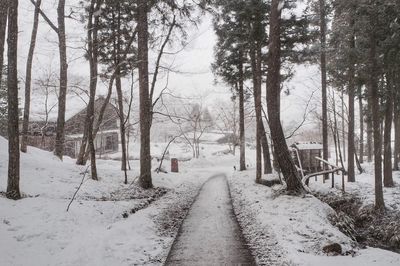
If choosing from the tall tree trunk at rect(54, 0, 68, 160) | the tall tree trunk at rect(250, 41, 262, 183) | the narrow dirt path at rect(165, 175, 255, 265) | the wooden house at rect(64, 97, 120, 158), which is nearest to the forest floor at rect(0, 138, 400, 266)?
the narrow dirt path at rect(165, 175, 255, 265)

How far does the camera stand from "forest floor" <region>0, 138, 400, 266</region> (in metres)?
6.26

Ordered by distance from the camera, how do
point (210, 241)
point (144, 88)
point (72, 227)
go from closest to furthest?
point (210, 241)
point (72, 227)
point (144, 88)

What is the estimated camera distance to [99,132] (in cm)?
3556

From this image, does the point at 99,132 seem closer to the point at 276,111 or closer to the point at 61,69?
the point at 61,69

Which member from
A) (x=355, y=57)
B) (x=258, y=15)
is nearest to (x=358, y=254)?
(x=355, y=57)

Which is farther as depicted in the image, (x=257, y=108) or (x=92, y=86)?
(x=257, y=108)

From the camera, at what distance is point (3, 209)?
7605 millimetres

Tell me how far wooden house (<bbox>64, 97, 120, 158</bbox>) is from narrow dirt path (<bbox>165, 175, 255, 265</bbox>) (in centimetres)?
1742

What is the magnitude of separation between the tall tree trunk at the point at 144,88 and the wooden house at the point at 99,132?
40.4ft

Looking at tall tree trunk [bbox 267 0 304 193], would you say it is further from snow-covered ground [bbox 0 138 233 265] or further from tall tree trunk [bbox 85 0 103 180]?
tall tree trunk [bbox 85 0 103 180]

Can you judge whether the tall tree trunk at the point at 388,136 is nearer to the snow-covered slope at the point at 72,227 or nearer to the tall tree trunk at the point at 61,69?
the snow-covered slope at the point at 72,227

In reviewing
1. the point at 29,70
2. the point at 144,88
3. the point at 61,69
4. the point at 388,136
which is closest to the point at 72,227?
the point at 144,88

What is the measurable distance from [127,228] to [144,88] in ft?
23.8

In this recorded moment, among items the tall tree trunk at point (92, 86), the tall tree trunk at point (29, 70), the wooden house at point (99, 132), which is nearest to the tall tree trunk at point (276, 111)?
the tall tree trunk at point (92, 86)
